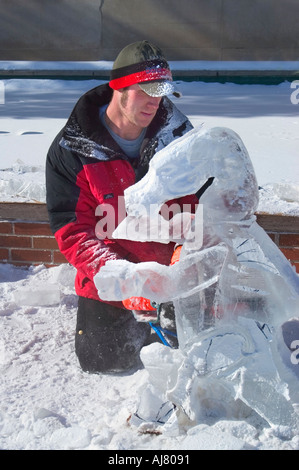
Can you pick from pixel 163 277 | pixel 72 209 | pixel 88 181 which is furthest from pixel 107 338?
pixel 163 277

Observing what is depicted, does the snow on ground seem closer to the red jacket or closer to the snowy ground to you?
the snowy ground

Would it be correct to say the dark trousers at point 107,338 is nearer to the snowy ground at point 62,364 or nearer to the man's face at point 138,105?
the snowy ground at point 62,364

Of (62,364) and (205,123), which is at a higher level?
(205,123)

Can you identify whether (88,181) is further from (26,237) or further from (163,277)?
(26,237)

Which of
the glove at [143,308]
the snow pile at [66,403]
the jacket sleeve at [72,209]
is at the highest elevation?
the jacket sleeve at [72,209]

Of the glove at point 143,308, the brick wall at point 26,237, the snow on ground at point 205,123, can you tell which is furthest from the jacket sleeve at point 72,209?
the snow on ground at point 205,123

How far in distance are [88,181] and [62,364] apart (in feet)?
2.69

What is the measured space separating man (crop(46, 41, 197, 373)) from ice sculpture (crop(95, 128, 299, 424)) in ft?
1.45

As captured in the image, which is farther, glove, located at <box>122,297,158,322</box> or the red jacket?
the red jacket

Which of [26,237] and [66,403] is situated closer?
[66,403]

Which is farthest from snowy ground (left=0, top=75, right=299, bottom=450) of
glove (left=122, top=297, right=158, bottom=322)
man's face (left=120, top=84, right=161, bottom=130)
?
man's face (left=120, top=84, right=161, bottom=130)

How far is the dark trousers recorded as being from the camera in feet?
8.74

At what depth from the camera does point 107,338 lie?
2750 mm

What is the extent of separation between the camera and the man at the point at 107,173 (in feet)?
8.09
